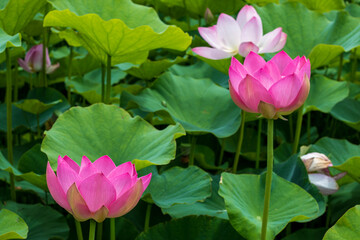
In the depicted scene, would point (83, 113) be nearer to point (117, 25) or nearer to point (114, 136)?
point (114, 136)

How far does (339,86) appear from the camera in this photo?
63.4 inches

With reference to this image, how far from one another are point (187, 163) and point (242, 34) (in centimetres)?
41

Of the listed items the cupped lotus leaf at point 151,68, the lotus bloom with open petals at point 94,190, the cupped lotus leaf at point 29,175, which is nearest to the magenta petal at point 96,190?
the lotus bloom with open petals at point 94,190

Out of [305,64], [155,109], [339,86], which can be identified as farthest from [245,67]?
[339,86]

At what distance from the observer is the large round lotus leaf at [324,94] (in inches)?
61.4

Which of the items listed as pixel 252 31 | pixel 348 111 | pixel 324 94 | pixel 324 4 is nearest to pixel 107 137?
pixel 252 31

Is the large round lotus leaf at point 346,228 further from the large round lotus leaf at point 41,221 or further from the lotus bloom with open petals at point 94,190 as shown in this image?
the large round lotus leaf at point 41,221

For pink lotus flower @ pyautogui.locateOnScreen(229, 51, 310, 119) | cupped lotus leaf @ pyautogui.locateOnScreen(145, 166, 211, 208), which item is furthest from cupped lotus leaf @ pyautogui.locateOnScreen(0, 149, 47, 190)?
pink lotus flower @ pyautogui.locateOnScreen(229, 51, 310, 119)

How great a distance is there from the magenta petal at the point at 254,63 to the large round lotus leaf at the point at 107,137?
25 cm

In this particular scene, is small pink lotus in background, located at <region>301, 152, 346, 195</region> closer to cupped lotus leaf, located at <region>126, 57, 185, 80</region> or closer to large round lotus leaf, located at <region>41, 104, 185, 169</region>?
large round lotus leaf, located at <region>41, 104, 185, 169</region>

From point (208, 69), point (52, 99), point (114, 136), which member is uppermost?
point (114, 136)

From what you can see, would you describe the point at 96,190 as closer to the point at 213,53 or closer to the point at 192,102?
the point at 213,53

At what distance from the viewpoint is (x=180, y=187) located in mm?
1118

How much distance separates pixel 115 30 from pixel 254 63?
0.43 meters
